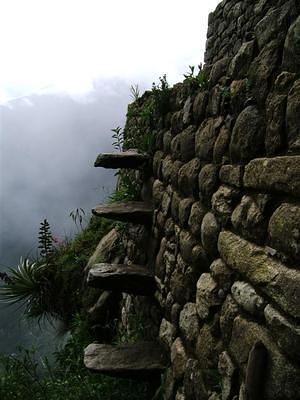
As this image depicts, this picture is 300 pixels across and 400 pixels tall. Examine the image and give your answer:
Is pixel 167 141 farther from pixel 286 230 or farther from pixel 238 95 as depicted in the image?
pixel 286 230

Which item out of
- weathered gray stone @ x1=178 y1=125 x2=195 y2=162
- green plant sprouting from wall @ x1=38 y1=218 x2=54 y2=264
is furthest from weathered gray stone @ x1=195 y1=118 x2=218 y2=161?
green plant sprouting from wall @ x1=38 y1=218 x2=54 y2=264

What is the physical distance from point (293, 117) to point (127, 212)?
204cm

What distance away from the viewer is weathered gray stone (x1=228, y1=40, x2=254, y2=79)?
6.07 feet

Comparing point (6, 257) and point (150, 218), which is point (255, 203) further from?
point (6, 257)

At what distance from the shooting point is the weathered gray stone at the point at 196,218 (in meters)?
2.32

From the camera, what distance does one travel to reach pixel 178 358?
8.09 ft

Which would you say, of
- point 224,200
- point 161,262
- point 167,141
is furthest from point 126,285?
point 224,200

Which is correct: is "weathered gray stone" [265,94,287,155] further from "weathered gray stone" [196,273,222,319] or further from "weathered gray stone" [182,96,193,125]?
"weathered gray stone" [182,96,193,125]

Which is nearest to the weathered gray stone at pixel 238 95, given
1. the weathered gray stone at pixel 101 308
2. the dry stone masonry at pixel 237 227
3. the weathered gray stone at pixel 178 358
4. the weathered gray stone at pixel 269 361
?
the dry stone masonry at pixel 237 227

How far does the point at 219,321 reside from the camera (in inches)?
75.9

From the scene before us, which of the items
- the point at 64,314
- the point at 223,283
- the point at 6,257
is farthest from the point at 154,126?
the point at 6,257

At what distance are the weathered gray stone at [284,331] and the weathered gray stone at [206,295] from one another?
1.58 ft

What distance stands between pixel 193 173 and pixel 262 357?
1.19 meters

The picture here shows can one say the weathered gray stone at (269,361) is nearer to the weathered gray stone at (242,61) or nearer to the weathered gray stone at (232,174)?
the weathered gray stone at (232,174)
